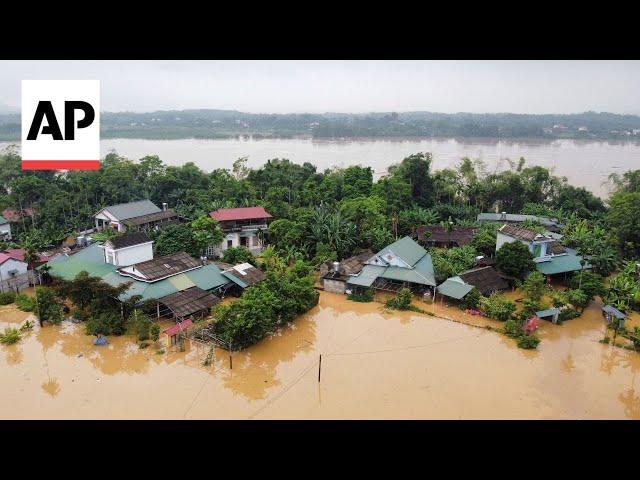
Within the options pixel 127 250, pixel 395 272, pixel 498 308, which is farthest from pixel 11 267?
pixel 498 308

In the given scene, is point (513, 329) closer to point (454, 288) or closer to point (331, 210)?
point (454, 288)

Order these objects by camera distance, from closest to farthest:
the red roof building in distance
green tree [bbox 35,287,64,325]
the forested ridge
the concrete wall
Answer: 1. green tree [bbox 35,287,64,325]
2. the concrete wall
3. the forested ridge
4. the red roof building in distance

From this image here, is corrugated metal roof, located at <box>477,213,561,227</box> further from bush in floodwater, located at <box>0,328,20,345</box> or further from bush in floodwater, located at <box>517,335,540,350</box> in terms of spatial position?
bush in floodwater, located at <box>0,328,20,345</box>

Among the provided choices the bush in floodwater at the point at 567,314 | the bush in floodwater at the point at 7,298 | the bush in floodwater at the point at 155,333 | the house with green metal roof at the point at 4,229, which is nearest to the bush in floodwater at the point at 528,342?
the bush in floodwater at the point at 567,314

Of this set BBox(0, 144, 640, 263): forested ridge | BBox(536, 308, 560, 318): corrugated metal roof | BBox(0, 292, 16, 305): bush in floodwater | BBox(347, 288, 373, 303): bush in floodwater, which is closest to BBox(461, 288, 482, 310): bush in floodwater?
BBox(536, 308, 560, 318): corrugated metal roof

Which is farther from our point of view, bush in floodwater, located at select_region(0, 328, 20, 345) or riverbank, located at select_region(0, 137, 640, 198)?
riverbank, located at select_region(0, 137, 640, 198)

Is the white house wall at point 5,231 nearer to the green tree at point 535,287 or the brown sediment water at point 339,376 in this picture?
the brown sediment water at point 339,376

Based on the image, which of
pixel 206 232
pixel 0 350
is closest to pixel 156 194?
pixel 206 232
